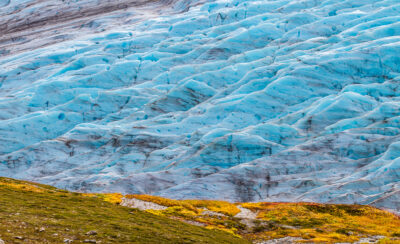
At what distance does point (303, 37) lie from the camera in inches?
3231

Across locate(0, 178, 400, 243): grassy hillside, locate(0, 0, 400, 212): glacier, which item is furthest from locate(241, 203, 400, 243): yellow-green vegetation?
locate(0, 0, 400, 212): glacier

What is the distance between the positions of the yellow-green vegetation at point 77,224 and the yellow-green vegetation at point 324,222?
6210 millimetres

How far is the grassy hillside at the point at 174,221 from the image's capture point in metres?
18.9

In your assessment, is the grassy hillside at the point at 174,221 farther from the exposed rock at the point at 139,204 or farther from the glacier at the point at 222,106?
the glacier at the point at 222,106

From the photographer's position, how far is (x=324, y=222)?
35.0m

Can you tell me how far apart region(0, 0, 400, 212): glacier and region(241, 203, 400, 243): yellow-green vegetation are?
4.61 metres

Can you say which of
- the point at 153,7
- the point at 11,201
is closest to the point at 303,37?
the point at 153,7

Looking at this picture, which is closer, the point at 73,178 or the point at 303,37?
the point at 73,178

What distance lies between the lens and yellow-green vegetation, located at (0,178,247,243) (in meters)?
17.6

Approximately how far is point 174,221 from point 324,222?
13.7 meters

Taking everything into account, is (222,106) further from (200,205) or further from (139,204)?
(139,204)

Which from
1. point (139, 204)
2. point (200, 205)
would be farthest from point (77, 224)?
point (200, 205)

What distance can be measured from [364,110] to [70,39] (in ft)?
229

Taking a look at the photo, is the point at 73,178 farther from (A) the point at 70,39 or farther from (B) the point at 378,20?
(B) the point at 378,20
